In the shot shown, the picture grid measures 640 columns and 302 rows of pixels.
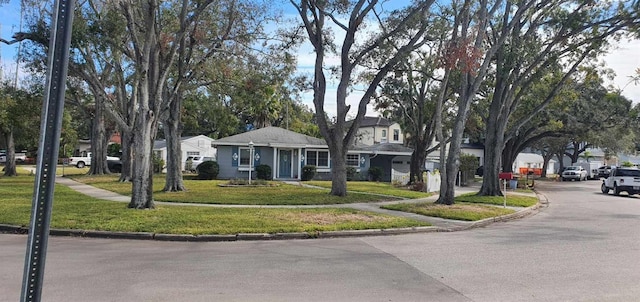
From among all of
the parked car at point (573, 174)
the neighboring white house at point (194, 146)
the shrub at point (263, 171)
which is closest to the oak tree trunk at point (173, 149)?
the shrub at point (263, 171)

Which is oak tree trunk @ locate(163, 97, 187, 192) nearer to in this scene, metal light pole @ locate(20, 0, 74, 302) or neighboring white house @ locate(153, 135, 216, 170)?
metal light pole @ locate(20, 0, 74, 302)

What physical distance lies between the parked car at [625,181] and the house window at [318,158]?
1888cm

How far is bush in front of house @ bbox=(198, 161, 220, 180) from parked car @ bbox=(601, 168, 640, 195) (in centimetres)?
2543

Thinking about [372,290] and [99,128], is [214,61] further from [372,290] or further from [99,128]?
[99,128]

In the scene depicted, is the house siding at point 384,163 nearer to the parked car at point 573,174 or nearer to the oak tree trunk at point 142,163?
the parked car at point 573,174

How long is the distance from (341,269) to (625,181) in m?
28.0

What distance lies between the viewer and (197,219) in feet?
40.4

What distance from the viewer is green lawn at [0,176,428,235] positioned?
1108 cm

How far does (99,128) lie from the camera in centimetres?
3588

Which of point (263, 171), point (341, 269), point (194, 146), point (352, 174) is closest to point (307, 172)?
point (263, 171)

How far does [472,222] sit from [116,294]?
1070 cm

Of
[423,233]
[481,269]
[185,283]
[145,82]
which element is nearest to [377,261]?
[481,269]

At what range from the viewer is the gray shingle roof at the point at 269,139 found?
109ft

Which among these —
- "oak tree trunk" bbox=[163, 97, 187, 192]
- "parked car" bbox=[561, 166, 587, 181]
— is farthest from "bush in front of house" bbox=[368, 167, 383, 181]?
"parked car" bbox=[561, 166, 587, 181]
